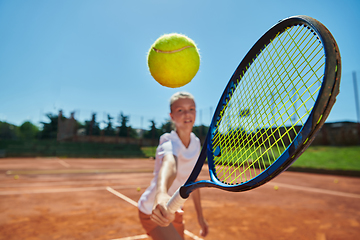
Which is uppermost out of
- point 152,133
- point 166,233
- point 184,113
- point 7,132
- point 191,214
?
point 7,132

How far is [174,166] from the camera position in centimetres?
170

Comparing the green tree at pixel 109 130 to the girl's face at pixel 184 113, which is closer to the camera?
the girl's face at pixel 184 113

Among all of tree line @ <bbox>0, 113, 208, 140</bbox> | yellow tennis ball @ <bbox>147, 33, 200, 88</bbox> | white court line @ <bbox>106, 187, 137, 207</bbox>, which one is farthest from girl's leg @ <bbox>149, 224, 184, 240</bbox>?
tree line @ <bbox>0, 113, 208, 140</bbox>

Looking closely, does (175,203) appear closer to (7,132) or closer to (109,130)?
(109,130)

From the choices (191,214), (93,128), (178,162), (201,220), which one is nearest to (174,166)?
(178,162)

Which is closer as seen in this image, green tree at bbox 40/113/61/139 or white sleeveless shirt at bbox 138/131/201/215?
white sleeveless shirt at bbox 138/131/201/215

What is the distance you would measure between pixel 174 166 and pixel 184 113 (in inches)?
19.3

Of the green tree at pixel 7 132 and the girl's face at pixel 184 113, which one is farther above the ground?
the green tree at pixel 7 132

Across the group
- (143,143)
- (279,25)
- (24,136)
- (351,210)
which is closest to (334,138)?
(351,210)

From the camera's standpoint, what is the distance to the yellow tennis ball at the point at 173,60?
2.15 meters

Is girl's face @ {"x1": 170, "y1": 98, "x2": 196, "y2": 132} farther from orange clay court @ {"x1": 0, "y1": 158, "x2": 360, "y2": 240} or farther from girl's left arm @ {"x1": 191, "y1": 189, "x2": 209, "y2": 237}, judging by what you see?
orange clay court @ {"x1": 0, "y1": 158, "x2": 360, "y2": 240}

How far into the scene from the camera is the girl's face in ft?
6.55

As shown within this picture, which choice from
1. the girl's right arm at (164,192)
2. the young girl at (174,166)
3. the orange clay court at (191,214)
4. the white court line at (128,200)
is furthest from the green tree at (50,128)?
the girl's right arm at (164,192)

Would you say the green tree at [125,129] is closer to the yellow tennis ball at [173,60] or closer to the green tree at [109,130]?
the green tree at [109,130]
